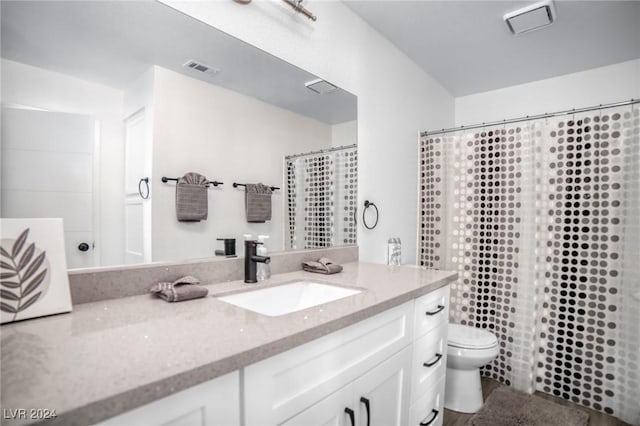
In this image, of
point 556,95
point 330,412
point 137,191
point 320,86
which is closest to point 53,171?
point 137,191

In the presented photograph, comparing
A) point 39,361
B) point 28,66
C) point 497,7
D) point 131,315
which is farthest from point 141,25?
point 497,7

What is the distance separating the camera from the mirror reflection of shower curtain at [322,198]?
1736 millimetres

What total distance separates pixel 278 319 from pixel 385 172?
1758mm

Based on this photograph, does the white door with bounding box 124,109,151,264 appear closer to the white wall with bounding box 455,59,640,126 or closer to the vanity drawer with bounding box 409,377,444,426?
the vanity drawer with bounding box 409,377,444,426

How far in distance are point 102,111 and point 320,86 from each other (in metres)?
1.14

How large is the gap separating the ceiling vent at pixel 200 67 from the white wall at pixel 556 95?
2975mm

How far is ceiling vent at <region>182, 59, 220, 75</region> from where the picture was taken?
1.31 m

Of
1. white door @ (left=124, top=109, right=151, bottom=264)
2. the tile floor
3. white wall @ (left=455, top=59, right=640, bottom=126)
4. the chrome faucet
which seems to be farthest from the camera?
white wall @ (left=455, top=59, right=640, bottom=126)

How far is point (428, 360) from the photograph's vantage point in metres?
1.47

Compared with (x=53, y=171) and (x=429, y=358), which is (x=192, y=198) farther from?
(x=429, y=358)

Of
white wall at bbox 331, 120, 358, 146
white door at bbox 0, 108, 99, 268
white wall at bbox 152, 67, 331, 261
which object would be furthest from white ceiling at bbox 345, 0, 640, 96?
white door at bbox 0, 108, 99, 268

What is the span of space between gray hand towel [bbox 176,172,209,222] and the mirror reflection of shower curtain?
472mm

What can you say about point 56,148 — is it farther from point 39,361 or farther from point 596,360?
point 596,360

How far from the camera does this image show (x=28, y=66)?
0.93 meters
